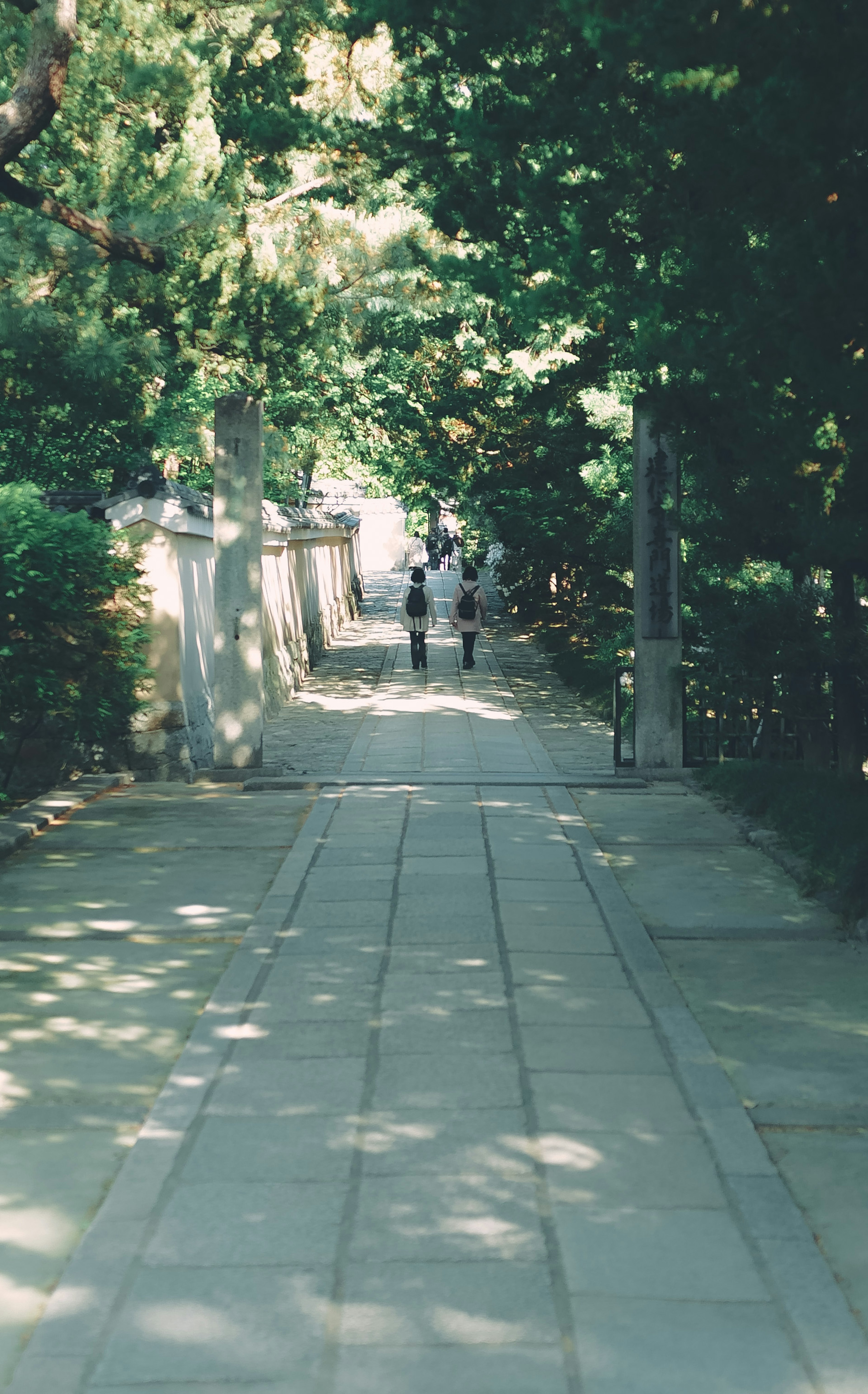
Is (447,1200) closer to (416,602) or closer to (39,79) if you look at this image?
(39,79)

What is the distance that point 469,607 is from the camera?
2120cm

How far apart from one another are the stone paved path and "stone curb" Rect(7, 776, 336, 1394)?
1 centimetres

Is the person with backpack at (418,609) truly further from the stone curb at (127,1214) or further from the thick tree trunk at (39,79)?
the stone curb at (127,1214)

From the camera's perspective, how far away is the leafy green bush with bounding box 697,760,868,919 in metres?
7.36

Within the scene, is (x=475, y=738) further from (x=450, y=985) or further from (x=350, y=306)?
(x=450, y=985)

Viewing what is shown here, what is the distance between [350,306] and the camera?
15.6 meters

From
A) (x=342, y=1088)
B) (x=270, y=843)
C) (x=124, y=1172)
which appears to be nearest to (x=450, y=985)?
(x=342, y=1088)

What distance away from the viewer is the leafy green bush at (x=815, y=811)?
7363 mm

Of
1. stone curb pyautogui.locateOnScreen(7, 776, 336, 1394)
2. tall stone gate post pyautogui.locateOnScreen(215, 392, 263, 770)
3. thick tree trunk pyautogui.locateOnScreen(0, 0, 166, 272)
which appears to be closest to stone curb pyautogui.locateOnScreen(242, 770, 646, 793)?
tall stone gate post pyautogui.locateOnScreen(215, 392, 263, 770)

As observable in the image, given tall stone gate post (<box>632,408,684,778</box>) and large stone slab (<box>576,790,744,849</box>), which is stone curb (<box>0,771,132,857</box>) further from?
tall stone gate post (<box>632,408,684,778</box>)

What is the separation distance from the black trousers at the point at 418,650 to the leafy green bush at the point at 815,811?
1032 cm

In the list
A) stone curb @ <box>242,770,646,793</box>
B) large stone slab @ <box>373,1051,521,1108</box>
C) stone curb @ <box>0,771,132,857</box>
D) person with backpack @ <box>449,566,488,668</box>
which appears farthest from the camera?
person with backpack @ <box>449,566,488,668</box>

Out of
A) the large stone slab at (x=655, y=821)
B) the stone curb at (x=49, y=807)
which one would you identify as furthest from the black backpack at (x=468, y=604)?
the stone curb at (x=49, y=807)

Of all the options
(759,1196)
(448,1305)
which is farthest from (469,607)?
(448,1305)
